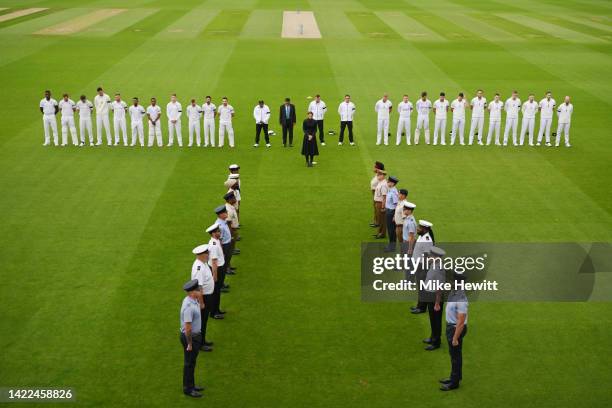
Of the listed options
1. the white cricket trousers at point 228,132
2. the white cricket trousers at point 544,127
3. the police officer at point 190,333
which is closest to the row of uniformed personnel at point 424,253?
the police officer at point 190,333

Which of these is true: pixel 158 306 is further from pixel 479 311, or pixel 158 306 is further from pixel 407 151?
pixel 407 151

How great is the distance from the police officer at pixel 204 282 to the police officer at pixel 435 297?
13.1 feet

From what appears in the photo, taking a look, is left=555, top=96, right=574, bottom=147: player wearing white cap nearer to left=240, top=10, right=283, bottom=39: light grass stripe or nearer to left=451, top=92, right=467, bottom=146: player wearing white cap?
left=451, top=92, right=467, bottom=146: player wearing white cap

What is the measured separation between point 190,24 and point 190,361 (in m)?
43.1

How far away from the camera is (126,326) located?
1309 centimetres

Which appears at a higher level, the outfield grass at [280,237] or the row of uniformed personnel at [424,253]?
the row of uniformed personnel at [424,253]

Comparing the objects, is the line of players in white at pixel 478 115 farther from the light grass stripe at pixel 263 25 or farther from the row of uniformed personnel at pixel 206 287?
the light grass stripe at pixel 263 25

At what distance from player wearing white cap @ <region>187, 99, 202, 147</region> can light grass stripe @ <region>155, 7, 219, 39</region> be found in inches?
899

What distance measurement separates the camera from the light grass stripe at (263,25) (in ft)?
155

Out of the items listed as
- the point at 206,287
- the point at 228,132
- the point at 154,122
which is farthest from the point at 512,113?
the point at 206,287

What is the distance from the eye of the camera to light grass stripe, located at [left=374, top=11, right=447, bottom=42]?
153ft

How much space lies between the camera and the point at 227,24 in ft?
167

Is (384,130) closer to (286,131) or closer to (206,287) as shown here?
(286,131)

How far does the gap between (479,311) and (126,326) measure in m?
6.99
